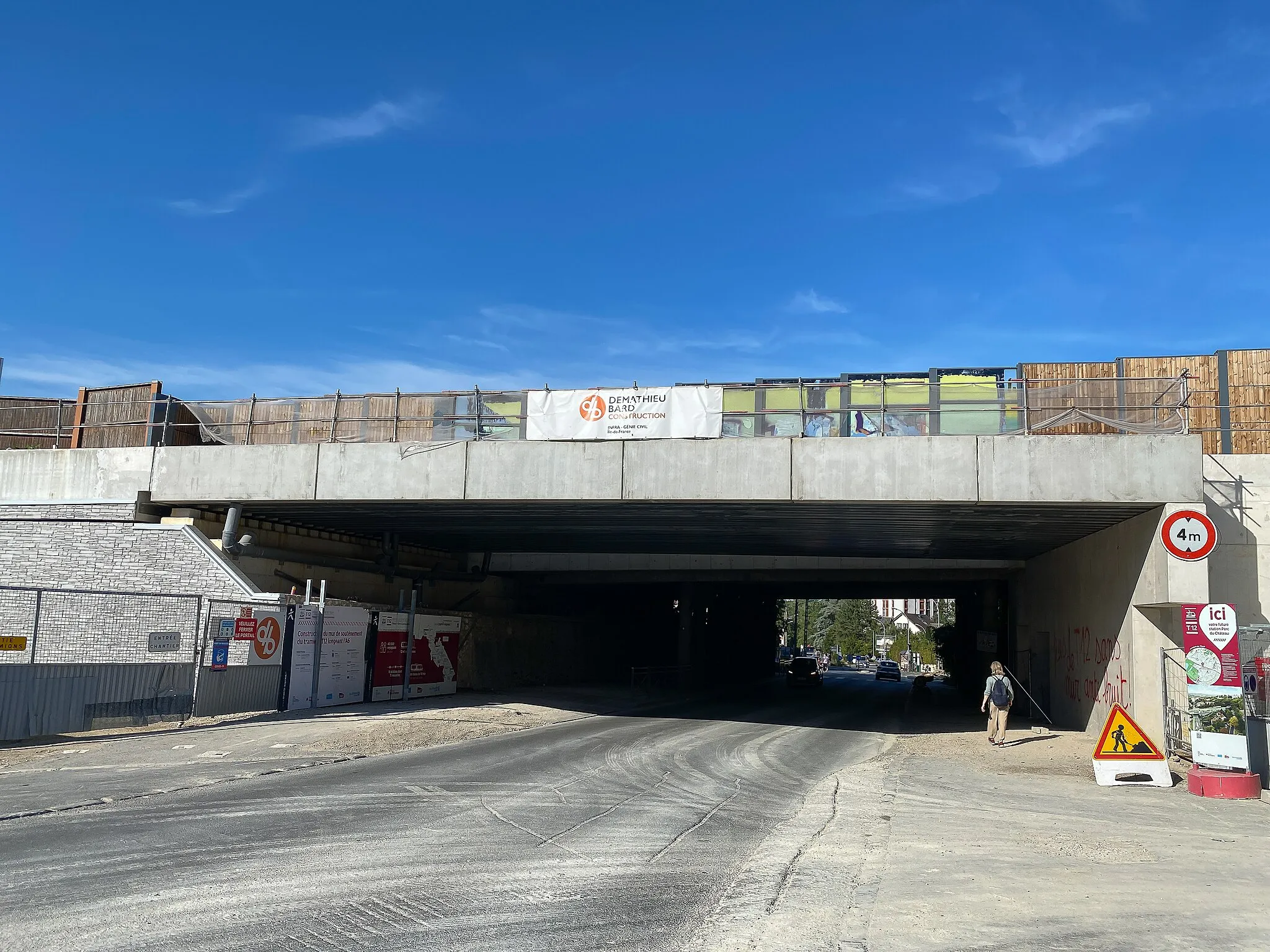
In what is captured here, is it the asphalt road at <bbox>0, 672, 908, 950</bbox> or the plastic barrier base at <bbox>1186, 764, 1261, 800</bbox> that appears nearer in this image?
the asphalt road at <bbox>0, 672, 908, 950</bbox>

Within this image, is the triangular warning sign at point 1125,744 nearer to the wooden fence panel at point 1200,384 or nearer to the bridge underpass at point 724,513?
the bridge underpass at point 724,513

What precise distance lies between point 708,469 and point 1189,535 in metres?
9.09

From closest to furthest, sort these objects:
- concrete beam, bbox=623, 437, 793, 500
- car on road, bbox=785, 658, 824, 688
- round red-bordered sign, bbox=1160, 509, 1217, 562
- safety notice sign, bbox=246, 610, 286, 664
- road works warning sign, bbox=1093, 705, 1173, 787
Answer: road works warning sign, bbox=1093, 705, 1173, 787 < round red-bordered sign, bbox=1160, 509, 1217, 562 < concrete beam, bbox=623, 437, 793, 500 < safety notice sign, bbox=246, 610, 286, 664 < car on road, bbox=785, 658, 824, 688

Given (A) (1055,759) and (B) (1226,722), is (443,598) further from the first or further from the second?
(B) (1226,722)

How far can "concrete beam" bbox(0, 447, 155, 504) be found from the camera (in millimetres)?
24688

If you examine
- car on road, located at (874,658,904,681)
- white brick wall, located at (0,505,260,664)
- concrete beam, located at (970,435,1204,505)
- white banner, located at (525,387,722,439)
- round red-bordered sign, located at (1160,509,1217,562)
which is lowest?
car on road, located at (874,658,904,681)

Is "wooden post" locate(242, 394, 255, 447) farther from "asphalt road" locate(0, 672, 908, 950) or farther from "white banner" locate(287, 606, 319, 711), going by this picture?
"asphalt road" locate(0, 672, 908, 950)

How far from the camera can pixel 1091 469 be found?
727 inches

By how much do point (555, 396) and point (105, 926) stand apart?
16.1 m

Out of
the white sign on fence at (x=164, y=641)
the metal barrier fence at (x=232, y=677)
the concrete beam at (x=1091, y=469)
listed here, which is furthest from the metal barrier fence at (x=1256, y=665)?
the white sign on fence at (x=164, y=641)

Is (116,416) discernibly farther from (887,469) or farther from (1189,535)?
(1189,535)

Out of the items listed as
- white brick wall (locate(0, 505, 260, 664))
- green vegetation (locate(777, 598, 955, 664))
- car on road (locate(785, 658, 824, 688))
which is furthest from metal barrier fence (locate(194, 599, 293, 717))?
green vegetation (locate(777, 598, 955, 664))

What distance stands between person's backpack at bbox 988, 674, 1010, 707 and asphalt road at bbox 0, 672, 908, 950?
19.9 ft

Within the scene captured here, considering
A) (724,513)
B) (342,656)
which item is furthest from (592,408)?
(342,656)
